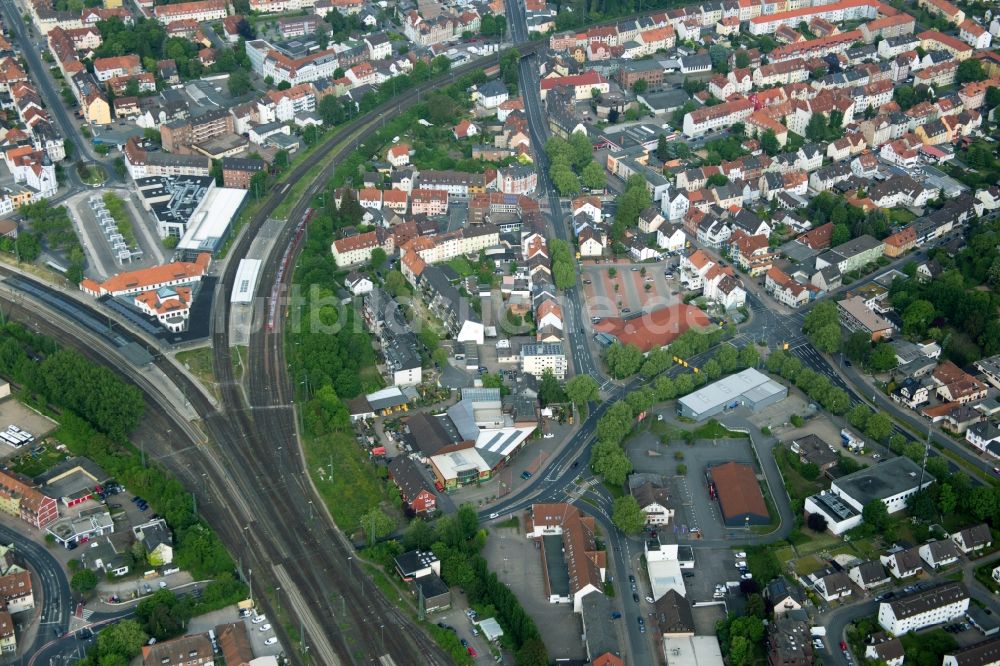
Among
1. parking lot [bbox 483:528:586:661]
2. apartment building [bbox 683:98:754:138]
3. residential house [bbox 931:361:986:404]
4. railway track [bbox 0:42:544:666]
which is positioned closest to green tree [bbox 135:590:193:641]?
railway track [bbox 0:42:544:666]

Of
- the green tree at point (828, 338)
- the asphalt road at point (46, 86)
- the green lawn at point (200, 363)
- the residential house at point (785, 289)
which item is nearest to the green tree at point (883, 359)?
the green tree at point (828, 338)

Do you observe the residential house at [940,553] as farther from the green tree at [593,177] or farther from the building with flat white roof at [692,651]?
the green tree at [593,177]

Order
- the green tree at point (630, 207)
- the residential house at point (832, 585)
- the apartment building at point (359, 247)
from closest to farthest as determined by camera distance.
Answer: the residential house at point (832, 585), the apartment building at point (359, 247), the green tree at point (630, 207)

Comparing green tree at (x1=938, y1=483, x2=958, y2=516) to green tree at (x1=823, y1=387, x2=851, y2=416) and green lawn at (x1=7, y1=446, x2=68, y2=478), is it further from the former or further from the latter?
green lawn at (x1=7, y1=446, x2=68, y2=478)

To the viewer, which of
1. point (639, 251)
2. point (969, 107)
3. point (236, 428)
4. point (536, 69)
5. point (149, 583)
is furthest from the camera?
point (536, 69)

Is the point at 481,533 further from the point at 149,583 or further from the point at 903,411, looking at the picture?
the point at 903,411

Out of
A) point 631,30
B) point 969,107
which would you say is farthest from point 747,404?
point 631,30

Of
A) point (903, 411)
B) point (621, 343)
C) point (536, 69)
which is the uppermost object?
point (536, 69)
